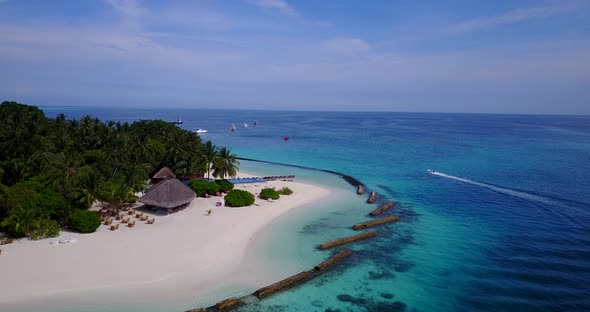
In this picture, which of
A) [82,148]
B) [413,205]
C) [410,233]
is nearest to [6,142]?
[82,148]

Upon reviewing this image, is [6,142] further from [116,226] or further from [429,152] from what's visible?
[429,152]

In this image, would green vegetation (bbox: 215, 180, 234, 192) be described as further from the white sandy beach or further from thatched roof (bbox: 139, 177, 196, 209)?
the white sandy beach

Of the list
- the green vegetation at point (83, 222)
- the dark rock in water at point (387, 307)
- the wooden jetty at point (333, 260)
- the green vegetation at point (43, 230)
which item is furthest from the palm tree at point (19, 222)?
the dark rock in water at point (387, 307)

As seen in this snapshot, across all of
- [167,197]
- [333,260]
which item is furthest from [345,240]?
[167,197]

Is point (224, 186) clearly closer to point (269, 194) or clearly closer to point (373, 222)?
point (269, 194)

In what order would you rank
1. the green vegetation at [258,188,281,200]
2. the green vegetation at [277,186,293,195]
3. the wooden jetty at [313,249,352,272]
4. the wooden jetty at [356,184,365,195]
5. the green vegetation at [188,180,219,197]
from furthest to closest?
the wooden jetty at [356,184,365,195] → the green vegetation at [277,186,293,195] → the green vegetation at [258,188,281,200] → the green vegetation at [188,180,219,197] → the wooden jetty at [313,249,352,272]

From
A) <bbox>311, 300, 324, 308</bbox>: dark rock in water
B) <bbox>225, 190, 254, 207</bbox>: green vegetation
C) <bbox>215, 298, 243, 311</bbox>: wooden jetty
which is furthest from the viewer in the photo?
<bbox>225, 190, 254, 207</bbox>: green vegetation

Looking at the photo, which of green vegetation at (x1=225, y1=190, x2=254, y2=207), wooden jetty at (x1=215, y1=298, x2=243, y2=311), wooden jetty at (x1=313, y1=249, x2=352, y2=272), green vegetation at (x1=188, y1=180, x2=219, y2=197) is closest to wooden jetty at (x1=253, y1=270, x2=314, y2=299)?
wooden jetty at (x1=313, y1=249, x2=352, y2=272)
